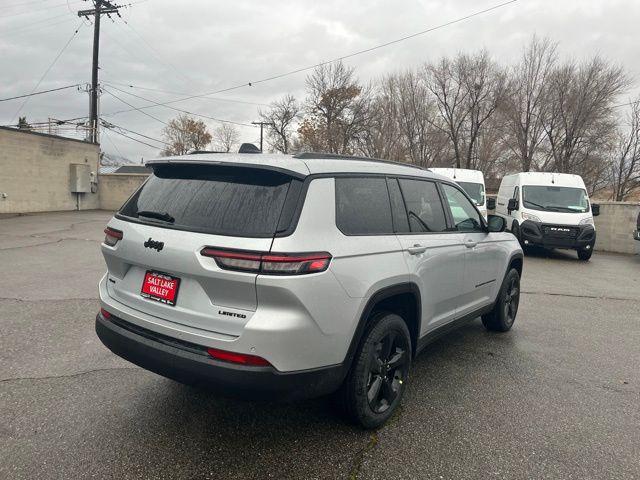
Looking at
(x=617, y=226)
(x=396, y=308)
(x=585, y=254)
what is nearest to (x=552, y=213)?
(x=585, y=254)

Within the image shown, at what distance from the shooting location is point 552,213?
11727 millimetres

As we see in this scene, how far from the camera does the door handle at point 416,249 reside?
306 centimetres

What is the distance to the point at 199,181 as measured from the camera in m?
2.72

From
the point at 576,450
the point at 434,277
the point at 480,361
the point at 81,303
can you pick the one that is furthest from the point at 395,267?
the point at 81,303

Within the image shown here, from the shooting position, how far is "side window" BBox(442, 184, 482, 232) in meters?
3.94

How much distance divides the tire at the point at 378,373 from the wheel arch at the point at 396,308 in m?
0.08

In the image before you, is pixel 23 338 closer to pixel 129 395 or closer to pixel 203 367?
pixel 129 395

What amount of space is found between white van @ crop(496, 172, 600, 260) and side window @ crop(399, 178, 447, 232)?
9.22 metres

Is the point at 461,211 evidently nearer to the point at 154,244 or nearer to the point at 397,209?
the point at 397,209

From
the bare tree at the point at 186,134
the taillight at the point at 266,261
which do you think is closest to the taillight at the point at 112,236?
the taillight at the point at 266,261

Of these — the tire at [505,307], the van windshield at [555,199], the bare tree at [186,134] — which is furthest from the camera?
the bare tree at [186,134]

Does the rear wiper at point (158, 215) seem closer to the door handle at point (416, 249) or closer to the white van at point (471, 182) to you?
the door handle at point (416, 249)

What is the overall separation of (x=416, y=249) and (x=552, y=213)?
10.3m

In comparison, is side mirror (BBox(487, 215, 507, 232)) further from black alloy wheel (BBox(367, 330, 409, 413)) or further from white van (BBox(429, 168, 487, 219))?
white van (BBox(429, 168, 487, 219))
